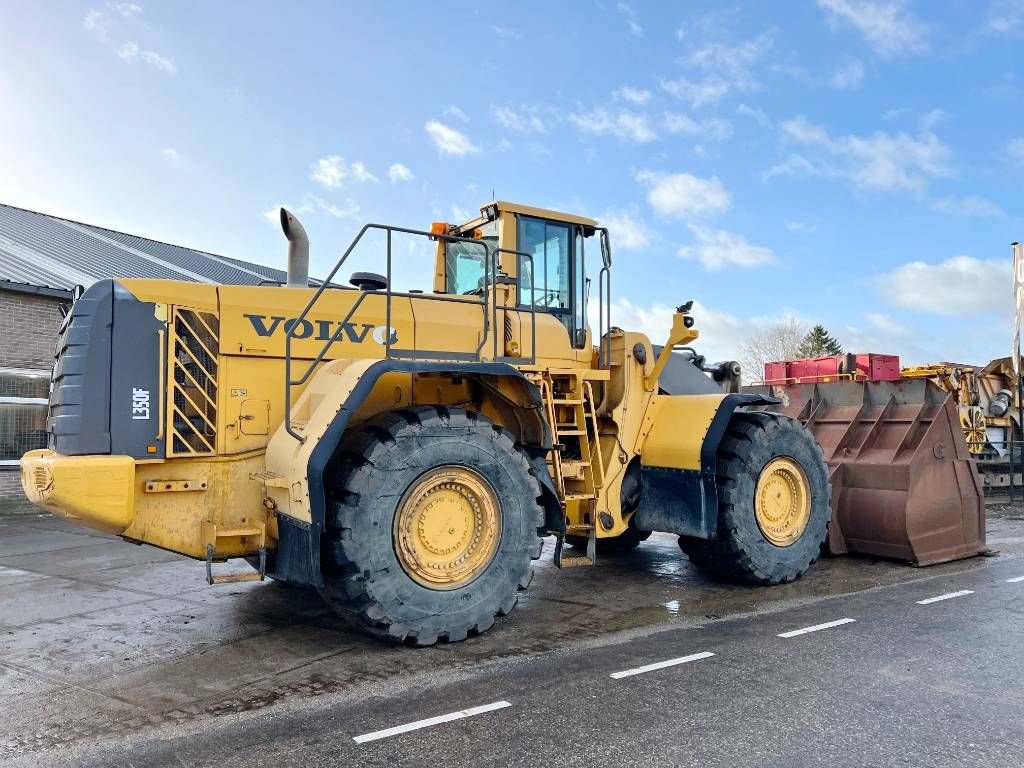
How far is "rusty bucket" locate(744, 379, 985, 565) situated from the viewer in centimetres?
770

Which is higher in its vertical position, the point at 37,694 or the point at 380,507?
the point at 380,507

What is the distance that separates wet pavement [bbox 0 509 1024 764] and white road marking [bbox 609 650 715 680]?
0.52 meters

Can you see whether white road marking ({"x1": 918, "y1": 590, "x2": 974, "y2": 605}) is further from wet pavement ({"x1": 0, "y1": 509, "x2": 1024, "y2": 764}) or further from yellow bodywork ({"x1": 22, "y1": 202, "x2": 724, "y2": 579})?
yellow bodywork ({"x1": 22, "y1": 202, "x2": 724, "y2": 579})

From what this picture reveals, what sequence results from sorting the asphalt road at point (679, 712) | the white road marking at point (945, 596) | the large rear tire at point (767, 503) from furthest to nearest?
1. the large rear tire at point (767, 503)
2. the white road marking at point (945, 596)
3. the asphalt road at point (679, 712)

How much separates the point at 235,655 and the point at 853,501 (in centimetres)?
622

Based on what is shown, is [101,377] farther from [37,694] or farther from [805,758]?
[805,758]

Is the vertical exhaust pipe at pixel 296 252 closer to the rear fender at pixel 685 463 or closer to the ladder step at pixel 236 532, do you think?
the ladder step at pixel 236 532

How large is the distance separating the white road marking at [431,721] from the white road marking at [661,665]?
2.54 ft

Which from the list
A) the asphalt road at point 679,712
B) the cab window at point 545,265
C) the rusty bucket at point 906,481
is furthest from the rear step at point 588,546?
the rusty bucket at point 906,481

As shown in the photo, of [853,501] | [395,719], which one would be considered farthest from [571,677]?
[853,501]

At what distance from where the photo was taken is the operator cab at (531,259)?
6.76 m

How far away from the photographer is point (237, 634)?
5.50 meters

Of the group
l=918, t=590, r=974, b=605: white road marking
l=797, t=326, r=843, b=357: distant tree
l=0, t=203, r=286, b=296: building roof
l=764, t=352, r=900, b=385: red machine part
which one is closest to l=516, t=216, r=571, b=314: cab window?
l=918, t=590, r=974, b=605: white road marking

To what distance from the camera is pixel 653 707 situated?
395 cm
